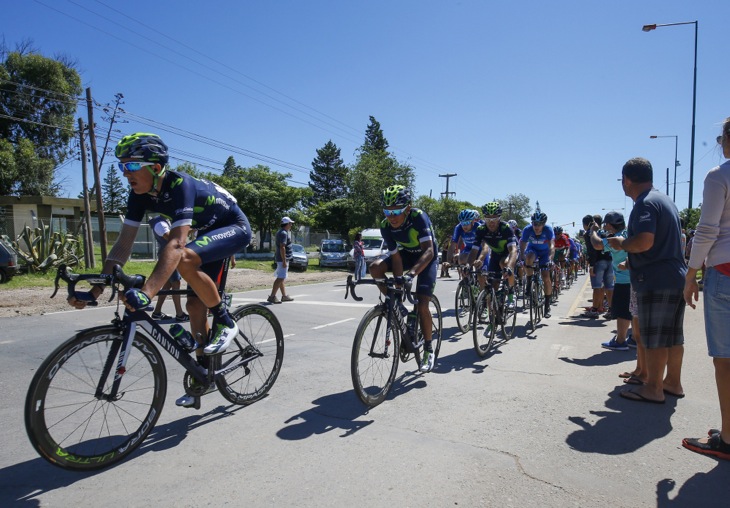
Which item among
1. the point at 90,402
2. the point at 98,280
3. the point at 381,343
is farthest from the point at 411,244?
the point at 90,402

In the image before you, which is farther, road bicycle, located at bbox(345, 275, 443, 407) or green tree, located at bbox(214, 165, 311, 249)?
green tree, located at bbox(214, 165, 311, 249)

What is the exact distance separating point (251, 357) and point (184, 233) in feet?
4.67

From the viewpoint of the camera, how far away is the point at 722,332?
123 inches

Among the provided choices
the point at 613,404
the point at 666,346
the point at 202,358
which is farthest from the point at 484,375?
the point at 202,358

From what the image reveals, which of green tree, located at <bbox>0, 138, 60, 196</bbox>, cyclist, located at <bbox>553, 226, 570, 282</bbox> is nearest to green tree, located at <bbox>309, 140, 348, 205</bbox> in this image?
green tree, located at <bbox>0, 138, 60, 196</bbox>

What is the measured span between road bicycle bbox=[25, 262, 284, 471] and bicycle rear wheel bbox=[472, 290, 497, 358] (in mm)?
3243

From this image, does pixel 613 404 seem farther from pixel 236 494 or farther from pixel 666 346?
pixel 236 494

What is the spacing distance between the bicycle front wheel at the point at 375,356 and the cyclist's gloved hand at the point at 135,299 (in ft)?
5.49

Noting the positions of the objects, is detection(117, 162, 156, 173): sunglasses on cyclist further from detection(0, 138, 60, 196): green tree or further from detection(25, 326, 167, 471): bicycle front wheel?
detection(0, 138, 60, 196): green tree

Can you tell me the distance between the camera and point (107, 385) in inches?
118

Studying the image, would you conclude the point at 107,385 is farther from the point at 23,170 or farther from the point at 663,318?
the point at 23,170

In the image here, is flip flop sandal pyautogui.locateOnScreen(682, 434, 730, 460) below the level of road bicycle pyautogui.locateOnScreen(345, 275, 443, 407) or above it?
below

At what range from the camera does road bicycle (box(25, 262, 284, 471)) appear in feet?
8.84

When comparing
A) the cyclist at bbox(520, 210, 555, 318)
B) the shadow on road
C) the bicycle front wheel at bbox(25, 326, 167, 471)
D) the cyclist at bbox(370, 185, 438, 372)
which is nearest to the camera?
the bicycle front wheel at bbox(25, 326, 167, 471)
